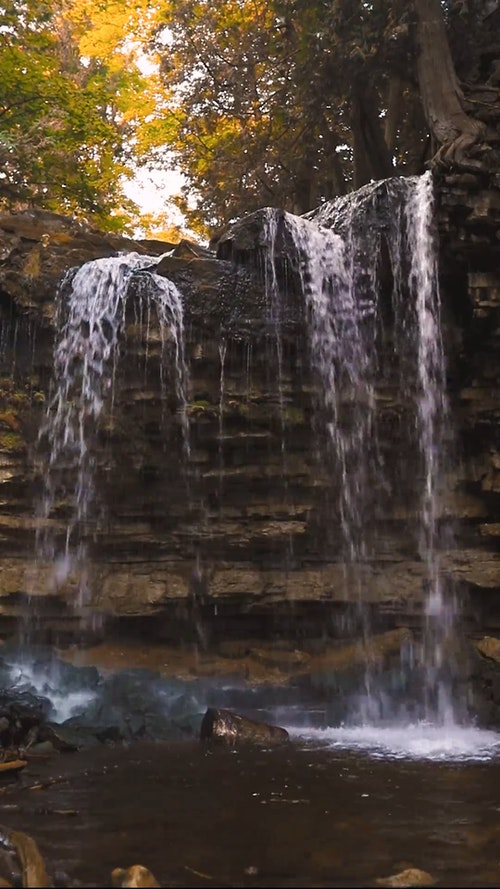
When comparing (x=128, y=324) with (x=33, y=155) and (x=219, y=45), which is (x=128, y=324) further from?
(x=219, y=45)

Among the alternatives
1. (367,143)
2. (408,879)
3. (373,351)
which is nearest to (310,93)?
(367,143)

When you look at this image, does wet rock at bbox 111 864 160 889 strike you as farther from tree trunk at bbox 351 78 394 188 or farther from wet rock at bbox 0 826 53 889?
tree trunk at bbox 351 78 394 188

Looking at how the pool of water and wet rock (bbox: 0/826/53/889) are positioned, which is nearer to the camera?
wet rock (bbox: 0/826/53/889)

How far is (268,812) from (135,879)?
2.03 m

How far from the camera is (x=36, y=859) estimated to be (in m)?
4.59

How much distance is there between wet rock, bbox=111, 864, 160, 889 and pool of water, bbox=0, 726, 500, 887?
151mm

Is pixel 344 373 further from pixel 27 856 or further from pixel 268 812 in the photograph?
pixel 27 856

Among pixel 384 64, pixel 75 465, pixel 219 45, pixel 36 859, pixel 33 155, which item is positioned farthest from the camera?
pixel 219 45

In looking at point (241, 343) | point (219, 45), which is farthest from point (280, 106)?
point (241, 343)

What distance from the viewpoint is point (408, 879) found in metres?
4.36

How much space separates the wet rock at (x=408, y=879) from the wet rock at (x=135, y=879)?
1284 millimetres

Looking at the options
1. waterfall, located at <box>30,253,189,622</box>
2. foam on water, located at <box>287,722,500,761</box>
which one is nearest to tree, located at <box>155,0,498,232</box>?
waterfall, located at <box>30,253,189,622</box>

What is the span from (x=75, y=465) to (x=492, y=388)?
6.44m

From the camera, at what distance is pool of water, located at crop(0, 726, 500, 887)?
4.66 meters
